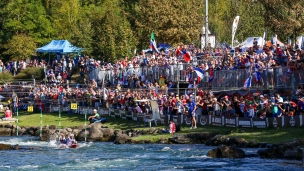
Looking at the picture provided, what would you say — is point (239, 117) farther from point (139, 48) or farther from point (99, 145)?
point (139, 48)

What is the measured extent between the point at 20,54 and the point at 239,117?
4985 cm

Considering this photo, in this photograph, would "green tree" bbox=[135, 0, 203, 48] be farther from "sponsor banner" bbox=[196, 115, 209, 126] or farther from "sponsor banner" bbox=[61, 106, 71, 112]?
"sponsor banner" bbox=[196, 115, 209, 126]

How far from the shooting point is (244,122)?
46.1 meters

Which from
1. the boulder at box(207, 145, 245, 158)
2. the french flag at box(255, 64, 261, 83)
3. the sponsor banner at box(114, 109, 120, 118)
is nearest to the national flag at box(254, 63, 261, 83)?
the french flag at box(255, 64, 261, 83)

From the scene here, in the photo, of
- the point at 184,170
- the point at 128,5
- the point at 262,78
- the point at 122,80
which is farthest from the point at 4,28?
the point at 184,170

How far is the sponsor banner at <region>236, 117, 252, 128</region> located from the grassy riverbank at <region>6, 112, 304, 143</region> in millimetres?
480

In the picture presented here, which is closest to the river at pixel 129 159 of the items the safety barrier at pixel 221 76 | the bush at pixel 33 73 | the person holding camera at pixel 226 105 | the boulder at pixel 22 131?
the person holding camera at pixel 226 105

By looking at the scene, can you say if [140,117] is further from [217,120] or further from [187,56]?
[217,120]

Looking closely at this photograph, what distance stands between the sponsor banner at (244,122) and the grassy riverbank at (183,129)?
1.58 feet

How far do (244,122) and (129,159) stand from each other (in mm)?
→ 9554

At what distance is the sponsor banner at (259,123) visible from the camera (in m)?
44.9

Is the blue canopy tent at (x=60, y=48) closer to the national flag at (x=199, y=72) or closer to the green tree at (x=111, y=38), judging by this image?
the green tree at (x=111, y=38)

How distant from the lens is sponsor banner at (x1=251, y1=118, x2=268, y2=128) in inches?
1767

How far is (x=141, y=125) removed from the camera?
5381 cm
